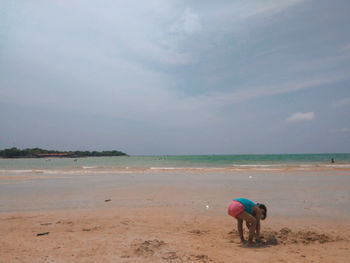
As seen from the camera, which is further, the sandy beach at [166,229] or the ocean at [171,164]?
the ocean at [171,164]

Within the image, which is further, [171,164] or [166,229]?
[171,164]

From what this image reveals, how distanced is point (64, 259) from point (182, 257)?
219 centimetres

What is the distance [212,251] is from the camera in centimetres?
512

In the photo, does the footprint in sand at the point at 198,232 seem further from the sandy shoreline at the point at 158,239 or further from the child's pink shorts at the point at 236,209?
the child's pink shorts at the point at 236,209

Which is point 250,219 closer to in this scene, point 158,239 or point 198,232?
point 198,232

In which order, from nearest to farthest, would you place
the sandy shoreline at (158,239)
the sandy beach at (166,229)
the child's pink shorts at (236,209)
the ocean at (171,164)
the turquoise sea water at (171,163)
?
1. the sandy shoreline at (158,239)
2. the sandy beach at (166,229)
3. the child's pink shorts at (236,209)
4. the ocean at (171,164)
5. the turquoise sea water at (171,163)

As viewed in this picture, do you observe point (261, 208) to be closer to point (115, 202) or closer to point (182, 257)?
point (182, 257)

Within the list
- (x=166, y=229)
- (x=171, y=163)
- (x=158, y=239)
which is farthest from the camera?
(x=171, y=163)

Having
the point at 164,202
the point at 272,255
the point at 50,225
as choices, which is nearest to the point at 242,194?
the point at 164,202

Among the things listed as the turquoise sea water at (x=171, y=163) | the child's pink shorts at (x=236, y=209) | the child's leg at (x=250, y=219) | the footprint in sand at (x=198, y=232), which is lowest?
the turquoise sea water at (x=171, y=163)

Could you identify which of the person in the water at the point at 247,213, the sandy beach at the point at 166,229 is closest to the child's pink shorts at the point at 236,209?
the person in the water at the point at 247,213

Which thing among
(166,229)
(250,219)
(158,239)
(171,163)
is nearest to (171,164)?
(171,163)

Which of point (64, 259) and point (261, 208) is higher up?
point (261, 208)

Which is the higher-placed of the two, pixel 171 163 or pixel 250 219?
pixel 250 219
